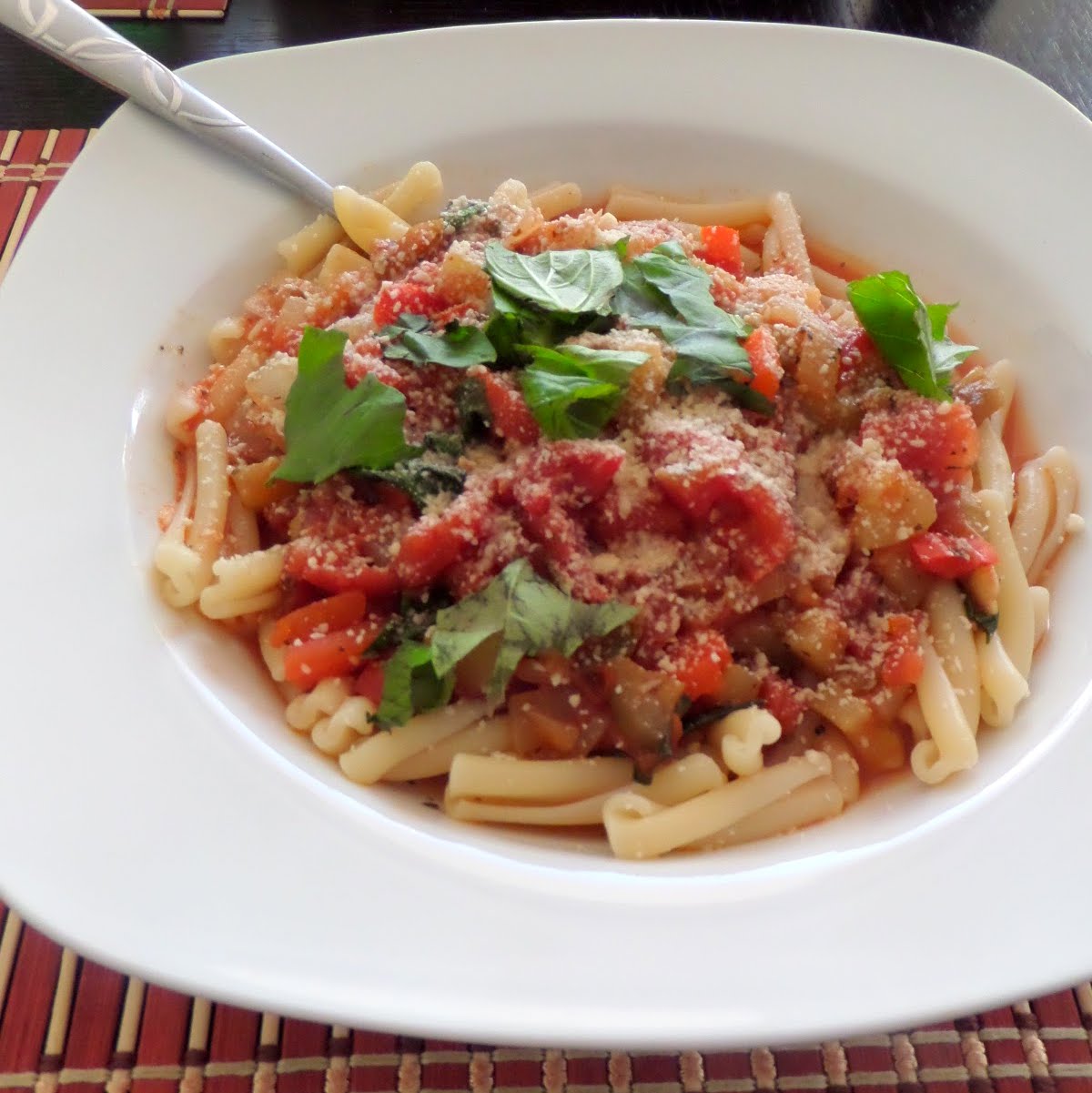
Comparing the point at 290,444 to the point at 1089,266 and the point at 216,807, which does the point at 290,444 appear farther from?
the point at 1089,266

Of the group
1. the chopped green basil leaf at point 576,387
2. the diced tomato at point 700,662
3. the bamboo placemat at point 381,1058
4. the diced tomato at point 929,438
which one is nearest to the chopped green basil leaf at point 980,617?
the diced tomato at point 929,438

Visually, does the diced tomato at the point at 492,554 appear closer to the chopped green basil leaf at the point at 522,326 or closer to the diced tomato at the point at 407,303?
the chopped green basil leaf at the point at 522,326

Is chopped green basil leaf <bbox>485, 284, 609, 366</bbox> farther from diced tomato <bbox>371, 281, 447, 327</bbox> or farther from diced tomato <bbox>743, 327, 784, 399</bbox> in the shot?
diced tomato <bbox>743, 327, 784, 399</bbox>

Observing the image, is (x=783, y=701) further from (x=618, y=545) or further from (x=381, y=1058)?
(x=381, y=1058)

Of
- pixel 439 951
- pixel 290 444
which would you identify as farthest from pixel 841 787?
pixel 290 444

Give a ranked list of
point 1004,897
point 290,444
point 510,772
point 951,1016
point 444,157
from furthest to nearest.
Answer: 1. point 444,157
2. point 290,444
3. point 510,772
4. point 1004,897
5. point 951,1016

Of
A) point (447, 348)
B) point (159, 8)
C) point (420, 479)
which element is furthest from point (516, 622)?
point (159, 8)
